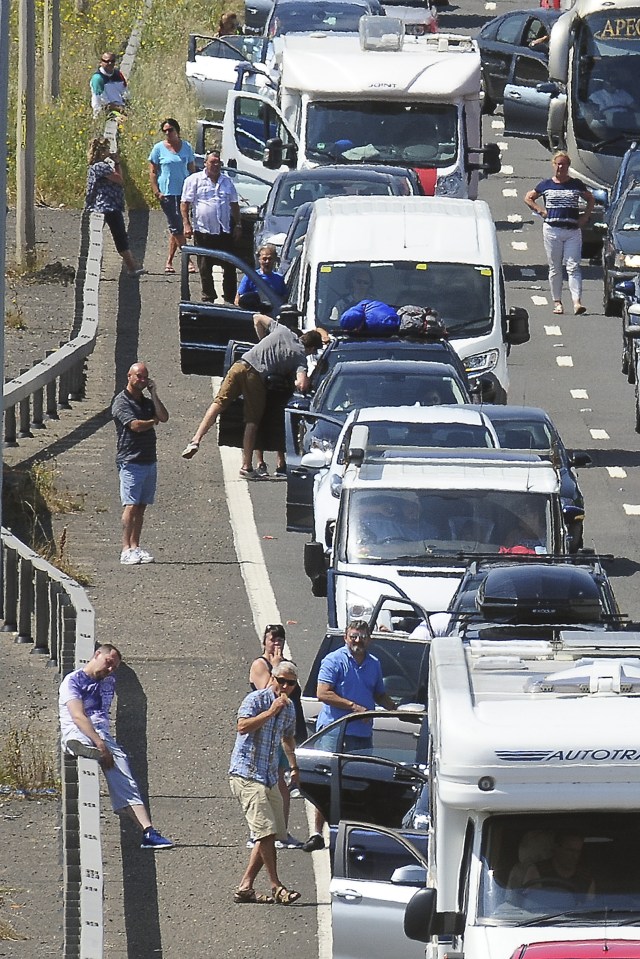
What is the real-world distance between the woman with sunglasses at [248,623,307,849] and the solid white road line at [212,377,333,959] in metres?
0.36

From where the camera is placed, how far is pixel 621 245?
1064 inches

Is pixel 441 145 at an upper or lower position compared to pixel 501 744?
lower

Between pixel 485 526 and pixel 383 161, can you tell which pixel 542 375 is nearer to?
pixel 383 161

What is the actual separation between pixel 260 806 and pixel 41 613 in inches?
197

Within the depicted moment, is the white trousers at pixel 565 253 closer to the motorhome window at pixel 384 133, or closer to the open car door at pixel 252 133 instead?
the motorhome window at pixel 384 133

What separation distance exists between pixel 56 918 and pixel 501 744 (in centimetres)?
560

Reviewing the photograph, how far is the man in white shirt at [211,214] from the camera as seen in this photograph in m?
27.7

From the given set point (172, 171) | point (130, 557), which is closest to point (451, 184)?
point (172, 171)

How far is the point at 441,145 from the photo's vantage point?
29.8 metres

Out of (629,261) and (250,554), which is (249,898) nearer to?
(250,554)

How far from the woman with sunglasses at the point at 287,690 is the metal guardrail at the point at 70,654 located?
1.06 metres

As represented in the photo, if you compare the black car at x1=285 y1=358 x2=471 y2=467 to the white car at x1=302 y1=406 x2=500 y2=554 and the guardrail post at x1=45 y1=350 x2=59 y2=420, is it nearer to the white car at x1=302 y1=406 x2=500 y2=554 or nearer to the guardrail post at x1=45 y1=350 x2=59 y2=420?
the white car at x1=302 y1=406 x2=500 y2=554

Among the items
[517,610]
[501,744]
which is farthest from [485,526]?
[501,744]

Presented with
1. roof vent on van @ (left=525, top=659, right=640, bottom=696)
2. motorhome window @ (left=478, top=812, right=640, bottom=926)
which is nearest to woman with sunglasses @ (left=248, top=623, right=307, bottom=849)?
roof vent on van @ (left=525, top=659, right=640, bottom=696)
